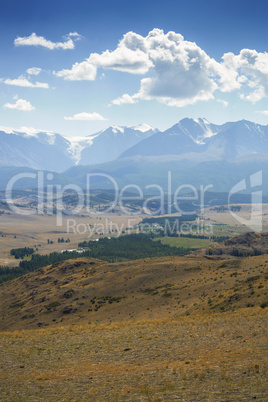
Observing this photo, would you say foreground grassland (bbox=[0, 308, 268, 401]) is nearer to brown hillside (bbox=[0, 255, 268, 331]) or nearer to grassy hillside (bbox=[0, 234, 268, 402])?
grassy hillside (bbox=[0, 234, 268, 402])

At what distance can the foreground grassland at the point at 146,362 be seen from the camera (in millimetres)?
24250

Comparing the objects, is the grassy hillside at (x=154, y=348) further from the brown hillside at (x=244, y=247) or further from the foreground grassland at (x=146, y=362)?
the brown hillside at (x=244, y=247)

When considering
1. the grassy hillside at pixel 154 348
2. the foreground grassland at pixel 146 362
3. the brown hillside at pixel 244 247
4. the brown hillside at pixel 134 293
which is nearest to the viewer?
the foreground grassland at pixel 146 362

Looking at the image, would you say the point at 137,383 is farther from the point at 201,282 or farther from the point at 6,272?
the point at 6,272

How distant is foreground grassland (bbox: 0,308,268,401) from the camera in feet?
79.6

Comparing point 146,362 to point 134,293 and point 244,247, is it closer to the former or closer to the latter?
point 134,293

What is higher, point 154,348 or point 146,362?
point 146,362

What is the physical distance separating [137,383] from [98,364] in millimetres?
6929

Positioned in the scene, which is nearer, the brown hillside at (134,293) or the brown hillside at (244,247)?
the brown hillside at (134,293)

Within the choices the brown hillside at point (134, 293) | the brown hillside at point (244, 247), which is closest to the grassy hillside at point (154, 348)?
the brown hillside at point (134, 293)

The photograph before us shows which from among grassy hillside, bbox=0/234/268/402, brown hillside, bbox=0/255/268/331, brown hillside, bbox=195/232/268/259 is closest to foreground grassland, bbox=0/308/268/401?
grassy hillside, bbox=0/234/268/402

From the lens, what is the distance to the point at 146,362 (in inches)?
1217

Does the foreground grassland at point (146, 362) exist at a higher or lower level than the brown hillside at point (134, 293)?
higher

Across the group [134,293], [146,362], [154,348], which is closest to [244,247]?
[134,293]
